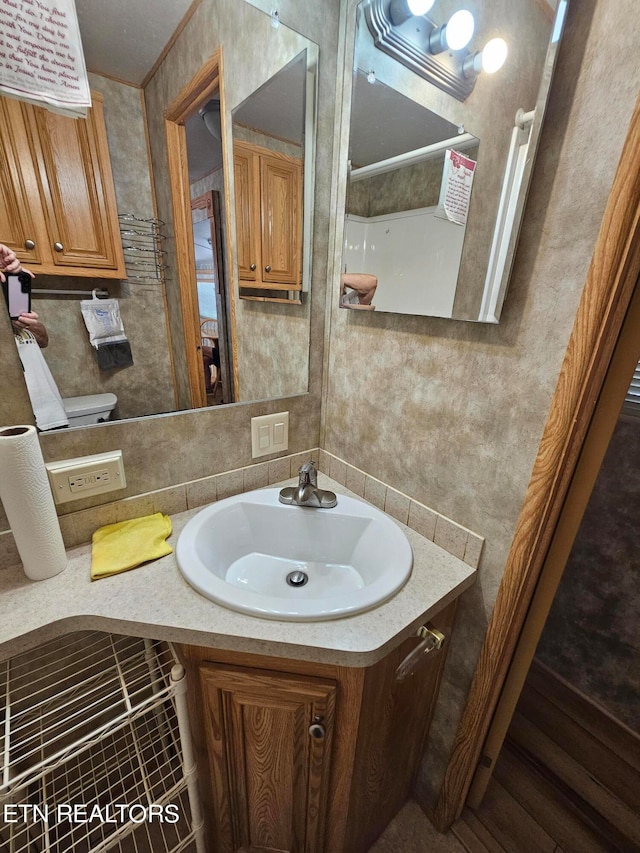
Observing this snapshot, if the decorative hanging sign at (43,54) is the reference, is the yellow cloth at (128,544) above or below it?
below

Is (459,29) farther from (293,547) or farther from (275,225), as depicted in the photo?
(293,547)

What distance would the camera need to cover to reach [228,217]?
98cm

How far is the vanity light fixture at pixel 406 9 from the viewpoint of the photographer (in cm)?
75

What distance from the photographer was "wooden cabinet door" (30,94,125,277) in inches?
28.2

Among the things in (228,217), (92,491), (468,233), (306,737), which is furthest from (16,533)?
(468,233)

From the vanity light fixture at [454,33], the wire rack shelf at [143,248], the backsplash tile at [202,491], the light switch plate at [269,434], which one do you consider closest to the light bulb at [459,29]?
the vanity light fixture at [454,33]

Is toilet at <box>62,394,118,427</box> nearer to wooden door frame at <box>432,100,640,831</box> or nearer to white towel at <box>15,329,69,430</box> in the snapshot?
white towel at <box>15,329,69,430</box>

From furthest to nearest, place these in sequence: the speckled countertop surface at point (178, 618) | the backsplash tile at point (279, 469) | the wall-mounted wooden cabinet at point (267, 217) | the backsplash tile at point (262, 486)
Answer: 1. the backsplash tile at point (279, 469)
2. the wall-mounted wooden cabinet at point (267, 217)
3. the backsplash tile at point (262, 486)
4. the speckled countertop surface at point (178, 618)

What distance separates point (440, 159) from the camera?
80 cm

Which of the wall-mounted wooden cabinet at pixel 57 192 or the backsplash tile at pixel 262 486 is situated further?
the backsplash tile at pixel 262 486

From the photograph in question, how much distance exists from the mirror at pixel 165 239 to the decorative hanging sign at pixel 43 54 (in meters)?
0.03

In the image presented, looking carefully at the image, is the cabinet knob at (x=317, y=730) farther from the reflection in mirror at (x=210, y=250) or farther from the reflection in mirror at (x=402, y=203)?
the reflection in mirror at (x=402, y=203)

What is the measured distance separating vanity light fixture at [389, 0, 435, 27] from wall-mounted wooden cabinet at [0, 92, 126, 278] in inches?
26.3

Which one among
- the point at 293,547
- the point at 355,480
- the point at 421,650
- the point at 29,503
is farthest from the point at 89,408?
the point at 421,650
